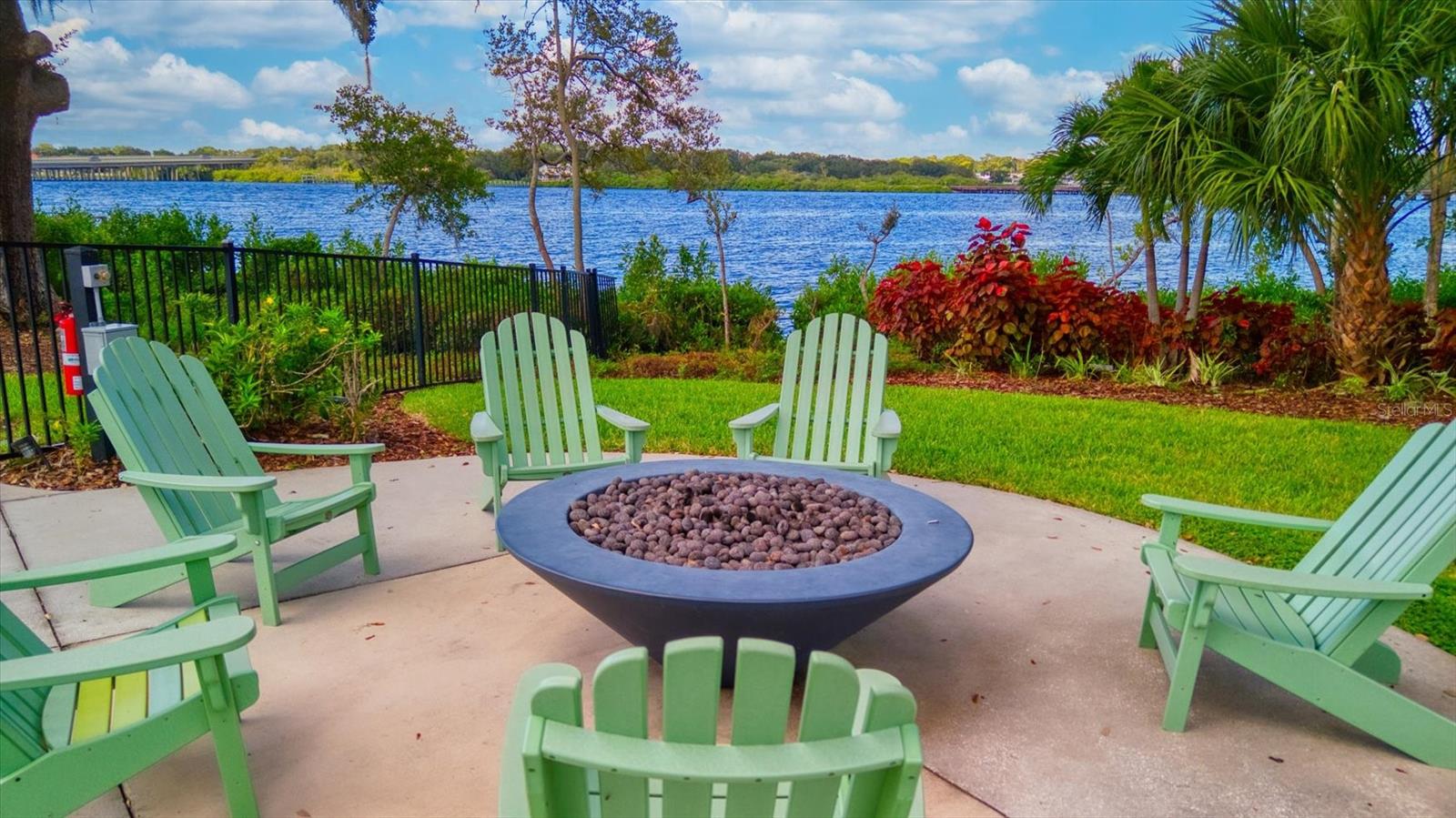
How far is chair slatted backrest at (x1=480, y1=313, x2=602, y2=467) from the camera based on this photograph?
169 inches

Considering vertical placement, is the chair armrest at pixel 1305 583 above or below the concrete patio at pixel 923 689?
above

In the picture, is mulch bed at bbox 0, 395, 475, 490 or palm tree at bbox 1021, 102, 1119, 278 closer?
mulch bed at bbox 0, 395, 475, 490

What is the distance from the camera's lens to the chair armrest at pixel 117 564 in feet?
7.07

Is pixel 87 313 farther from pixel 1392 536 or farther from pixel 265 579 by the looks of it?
pixel 1392 536

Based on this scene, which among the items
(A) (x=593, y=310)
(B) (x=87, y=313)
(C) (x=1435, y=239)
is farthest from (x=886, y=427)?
(A) (x=593, y=310)

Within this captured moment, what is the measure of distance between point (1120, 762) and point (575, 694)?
1.86 meters

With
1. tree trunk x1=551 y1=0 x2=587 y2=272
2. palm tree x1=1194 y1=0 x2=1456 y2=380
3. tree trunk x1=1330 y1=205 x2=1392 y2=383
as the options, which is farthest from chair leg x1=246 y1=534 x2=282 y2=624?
tree trunk x1=551 y1=0 x2=587 y2=272

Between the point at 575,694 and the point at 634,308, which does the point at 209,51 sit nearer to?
the point at 634,308

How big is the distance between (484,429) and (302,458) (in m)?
2.31

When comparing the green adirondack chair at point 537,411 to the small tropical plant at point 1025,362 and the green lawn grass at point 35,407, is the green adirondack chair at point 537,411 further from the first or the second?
the small tropical plant at point 1025,362

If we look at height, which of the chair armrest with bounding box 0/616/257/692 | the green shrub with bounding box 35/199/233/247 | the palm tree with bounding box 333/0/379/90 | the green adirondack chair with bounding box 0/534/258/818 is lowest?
the green adirondack chair with bounding box 0/534/258/818

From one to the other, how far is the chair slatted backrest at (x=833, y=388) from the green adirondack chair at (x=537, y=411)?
786mm

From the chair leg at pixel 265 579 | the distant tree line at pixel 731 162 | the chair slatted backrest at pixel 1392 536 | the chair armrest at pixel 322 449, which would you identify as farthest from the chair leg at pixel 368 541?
the distant tree line at pixel 731 162

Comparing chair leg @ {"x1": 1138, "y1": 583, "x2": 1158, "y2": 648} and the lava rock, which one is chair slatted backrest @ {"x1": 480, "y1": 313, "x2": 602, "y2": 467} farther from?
chair leg @ {"x1": 1138, "y1": 583, "x2": 1158, "y2": 648}
